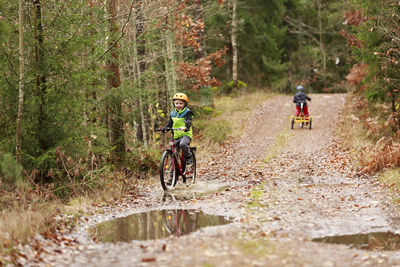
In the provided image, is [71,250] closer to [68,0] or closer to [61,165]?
[61,165]

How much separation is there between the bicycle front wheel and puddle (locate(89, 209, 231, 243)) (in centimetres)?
205

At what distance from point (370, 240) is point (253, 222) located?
71.4 inches

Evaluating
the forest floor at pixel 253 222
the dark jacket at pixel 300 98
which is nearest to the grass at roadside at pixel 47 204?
the forest floor at pixel 253 222

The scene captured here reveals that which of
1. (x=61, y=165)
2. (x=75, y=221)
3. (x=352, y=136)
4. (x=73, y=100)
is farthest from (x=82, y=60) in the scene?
(x=352, y=136)

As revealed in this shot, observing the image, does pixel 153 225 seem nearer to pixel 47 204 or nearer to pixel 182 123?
pixel 47 204

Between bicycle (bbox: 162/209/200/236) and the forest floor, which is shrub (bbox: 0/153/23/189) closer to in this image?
the forest floor

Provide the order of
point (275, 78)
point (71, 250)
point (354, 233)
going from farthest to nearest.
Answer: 1. point (275, 78)
2. point (354, 233)
3. point (71, 250)

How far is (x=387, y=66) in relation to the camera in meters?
15.2

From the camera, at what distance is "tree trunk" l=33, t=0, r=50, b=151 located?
862 cm

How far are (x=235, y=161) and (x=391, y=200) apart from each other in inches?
292

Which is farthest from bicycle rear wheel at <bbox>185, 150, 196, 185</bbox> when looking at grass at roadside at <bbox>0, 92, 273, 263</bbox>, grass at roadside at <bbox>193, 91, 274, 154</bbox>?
grass at roadside at <bbox>193, 91, 274, 154</bbox>

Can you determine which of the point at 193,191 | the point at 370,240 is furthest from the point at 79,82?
the point at 370,240

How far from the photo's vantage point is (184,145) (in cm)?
1065

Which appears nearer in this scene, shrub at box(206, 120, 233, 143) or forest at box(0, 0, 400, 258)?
forest at box(0, 0, 400, 258)
